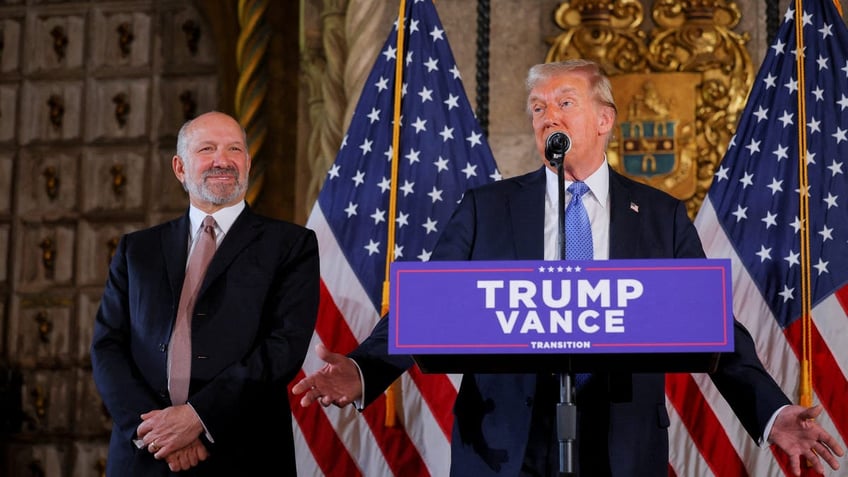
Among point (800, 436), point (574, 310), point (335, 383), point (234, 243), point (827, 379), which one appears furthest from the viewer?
point (827, 379)

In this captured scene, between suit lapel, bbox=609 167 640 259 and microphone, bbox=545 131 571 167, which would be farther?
suit lapel, bbox=609 167 640 259

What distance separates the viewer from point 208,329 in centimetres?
354

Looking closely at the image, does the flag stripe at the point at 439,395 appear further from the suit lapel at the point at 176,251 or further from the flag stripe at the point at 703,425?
the suit lapel at the point at 176,251

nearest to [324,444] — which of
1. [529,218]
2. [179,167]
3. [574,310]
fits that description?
[179,167]

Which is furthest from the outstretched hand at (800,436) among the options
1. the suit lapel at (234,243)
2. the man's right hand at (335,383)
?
the suit lapel at (234,243)

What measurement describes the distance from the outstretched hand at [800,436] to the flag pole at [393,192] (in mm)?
1725

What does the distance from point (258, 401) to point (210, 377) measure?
151mm

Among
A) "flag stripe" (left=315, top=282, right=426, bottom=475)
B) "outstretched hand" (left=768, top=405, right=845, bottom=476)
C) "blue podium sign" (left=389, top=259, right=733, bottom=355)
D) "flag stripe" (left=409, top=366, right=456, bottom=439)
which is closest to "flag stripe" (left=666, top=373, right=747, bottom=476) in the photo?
"flag stripe" (left=409, top=366, right=456, bottom=439)

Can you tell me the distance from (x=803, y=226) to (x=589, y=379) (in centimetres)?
160

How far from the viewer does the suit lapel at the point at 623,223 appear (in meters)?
3.18

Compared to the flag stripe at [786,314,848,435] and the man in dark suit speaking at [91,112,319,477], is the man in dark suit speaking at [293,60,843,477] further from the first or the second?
the flag stripe at [786,314,848,435]

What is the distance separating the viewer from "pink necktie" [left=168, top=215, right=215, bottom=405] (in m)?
3.51

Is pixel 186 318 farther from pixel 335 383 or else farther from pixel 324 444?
pixel 324 444

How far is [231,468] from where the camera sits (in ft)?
11.3
